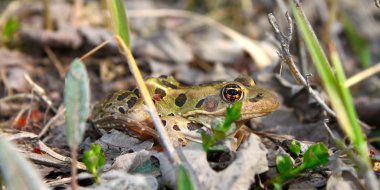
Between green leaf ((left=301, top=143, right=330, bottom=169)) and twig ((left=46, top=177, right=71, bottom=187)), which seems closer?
green leaf ((left=301, top=143, right=330, bottom=169))

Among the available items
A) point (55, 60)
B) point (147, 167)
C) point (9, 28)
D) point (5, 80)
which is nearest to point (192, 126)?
point (147, 167)

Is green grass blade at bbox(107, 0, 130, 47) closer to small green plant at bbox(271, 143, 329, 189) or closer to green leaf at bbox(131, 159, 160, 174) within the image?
green leaf at bbox(131, 159, 160, 174)

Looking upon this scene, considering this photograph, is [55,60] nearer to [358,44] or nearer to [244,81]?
[244,81]

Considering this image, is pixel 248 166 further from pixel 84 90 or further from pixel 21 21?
pixel 21 21

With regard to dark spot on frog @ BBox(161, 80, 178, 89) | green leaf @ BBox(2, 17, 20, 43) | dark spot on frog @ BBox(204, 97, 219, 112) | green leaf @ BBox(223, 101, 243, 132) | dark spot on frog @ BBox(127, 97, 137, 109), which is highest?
green leaf @ BBox(2, 17, 20, 43)

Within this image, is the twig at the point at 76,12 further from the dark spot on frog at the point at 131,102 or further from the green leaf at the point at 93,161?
the green leaf at the point at 93,161

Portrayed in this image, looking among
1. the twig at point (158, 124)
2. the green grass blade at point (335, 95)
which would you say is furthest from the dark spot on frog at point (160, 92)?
the green grass blade at point (335, 95)

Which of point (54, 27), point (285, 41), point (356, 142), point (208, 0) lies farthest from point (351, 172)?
point (208, 0)

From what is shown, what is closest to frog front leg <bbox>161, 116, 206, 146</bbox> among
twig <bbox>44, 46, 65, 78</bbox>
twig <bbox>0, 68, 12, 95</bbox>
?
twig <bbox>0, 68, 12, 95</bbox>

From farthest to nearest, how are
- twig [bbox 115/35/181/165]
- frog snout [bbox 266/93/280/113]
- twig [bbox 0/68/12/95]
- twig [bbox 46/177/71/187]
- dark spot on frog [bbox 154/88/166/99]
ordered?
twig [bbox 0/68/12/95]
dark spot on frog [bbox 154/88/166/99]
frog snout [bbox 266/93/280/113]
twig [bbox 46/177/71/187]
twig [bbox 115/35/181/165]
